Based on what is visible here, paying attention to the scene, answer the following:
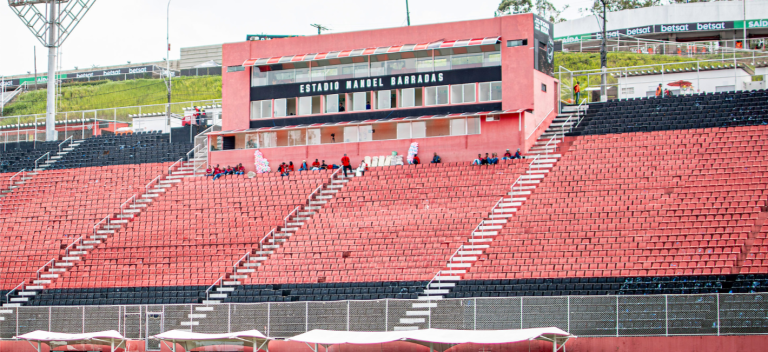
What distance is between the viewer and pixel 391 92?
39.2m

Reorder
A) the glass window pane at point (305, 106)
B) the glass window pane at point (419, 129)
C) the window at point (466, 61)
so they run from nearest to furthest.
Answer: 1. the window at point (466, 61)
2. the glass window pane at point (419, 129)
3. the glass window pane at point (305, 106)

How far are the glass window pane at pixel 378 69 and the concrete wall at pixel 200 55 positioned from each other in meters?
41.6

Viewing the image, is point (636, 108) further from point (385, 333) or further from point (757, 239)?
point (385, 333)

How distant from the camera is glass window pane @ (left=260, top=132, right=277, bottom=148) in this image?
40.7 metres

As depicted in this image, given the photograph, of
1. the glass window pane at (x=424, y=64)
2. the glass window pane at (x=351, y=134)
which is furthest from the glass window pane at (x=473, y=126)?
the glass window pane at (x=351, y=134)

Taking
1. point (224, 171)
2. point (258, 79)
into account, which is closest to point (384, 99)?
point (258, 79)

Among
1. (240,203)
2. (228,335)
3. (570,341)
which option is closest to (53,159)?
(240,203)

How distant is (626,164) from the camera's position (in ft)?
107

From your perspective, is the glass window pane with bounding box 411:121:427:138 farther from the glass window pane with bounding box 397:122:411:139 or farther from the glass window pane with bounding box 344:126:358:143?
the glass window pane with bounding box 344:126:358:143

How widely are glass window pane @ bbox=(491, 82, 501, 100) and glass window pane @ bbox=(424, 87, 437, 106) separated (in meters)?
2.51

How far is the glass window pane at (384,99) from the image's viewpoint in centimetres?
3916

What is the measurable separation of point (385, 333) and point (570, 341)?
4.79 metres

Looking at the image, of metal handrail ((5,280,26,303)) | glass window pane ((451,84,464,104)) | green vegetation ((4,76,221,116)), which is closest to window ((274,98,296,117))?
glass window pane ((451,84,464,104))

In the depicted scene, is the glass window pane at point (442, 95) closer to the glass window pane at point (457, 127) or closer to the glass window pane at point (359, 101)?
the glass window pane at point (457, 127)
